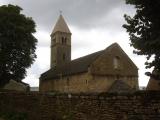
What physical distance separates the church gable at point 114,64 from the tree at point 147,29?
1381 inches

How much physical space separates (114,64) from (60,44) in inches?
932

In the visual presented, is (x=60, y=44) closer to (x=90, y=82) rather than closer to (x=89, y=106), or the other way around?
(x=90, y=82)

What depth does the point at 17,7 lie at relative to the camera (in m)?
46.4

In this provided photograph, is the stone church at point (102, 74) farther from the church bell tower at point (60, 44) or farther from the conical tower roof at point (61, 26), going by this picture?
the conical tower roof at point (61, 26)

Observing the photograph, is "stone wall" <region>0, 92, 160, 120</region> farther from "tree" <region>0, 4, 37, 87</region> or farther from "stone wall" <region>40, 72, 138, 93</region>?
"stone wall" <region>40, 72, 138, 93</region>

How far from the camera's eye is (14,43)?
145ft

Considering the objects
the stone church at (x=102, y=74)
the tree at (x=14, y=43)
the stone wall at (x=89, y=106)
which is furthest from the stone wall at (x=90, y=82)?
Result: the stone wall at (x=89, y=106)

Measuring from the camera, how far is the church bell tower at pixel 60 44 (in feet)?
232

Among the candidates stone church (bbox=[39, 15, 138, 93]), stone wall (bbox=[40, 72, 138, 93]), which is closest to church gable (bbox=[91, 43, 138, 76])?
stone church (bbox=[39, 15, 138, 93])

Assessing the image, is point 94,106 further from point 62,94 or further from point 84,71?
point 84,71

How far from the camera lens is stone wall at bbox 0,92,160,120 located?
9.90m

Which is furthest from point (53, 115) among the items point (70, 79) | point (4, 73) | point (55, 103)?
point (70, 79)

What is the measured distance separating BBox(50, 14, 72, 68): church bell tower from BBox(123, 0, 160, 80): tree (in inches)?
2260

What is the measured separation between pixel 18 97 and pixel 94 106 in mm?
8277
